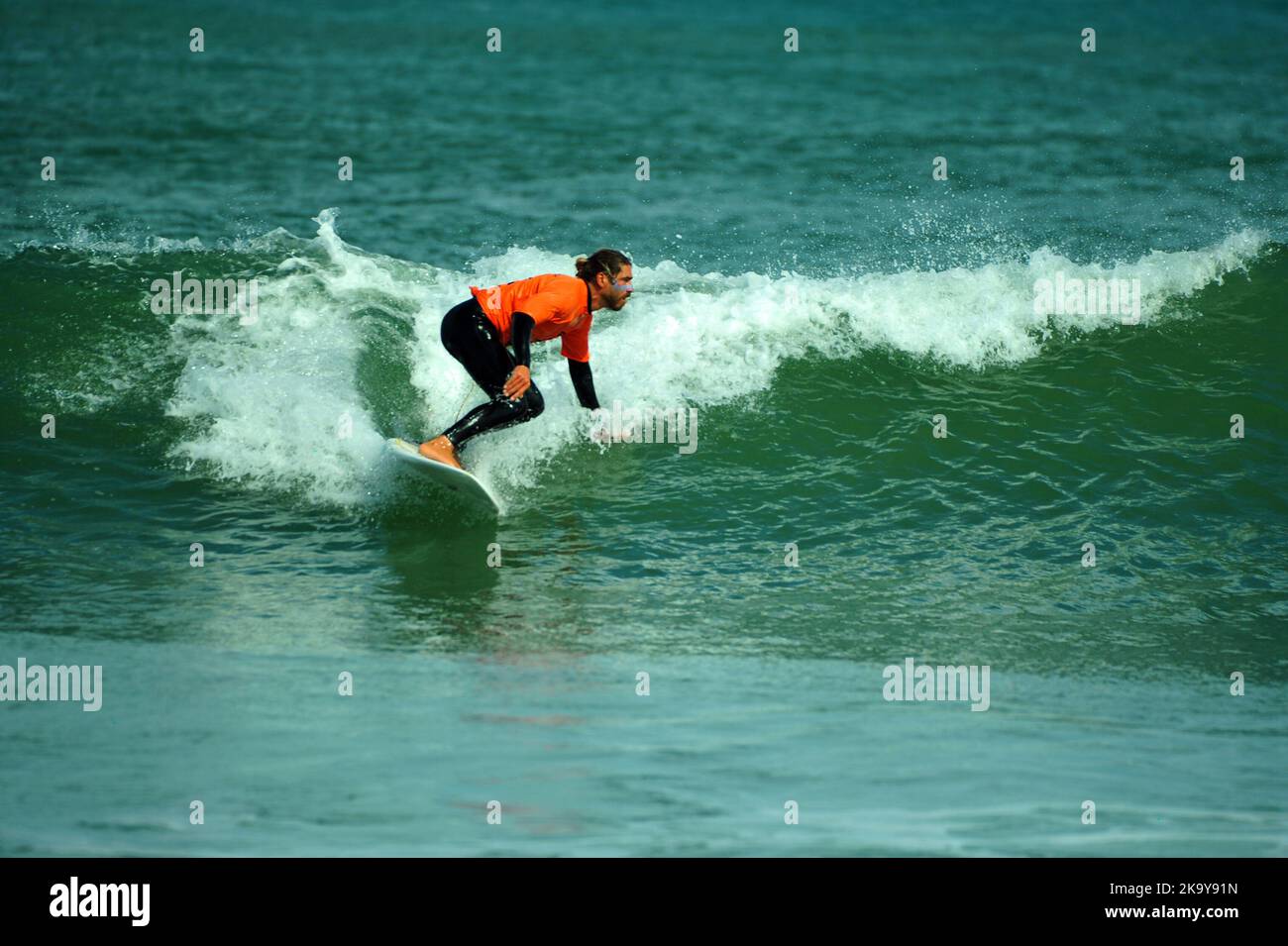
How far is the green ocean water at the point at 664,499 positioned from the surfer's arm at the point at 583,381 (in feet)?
2.16

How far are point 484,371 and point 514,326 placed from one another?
1.54ft

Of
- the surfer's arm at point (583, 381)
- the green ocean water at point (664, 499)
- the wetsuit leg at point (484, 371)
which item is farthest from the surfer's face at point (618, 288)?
the green ocean water at point (664, 499)

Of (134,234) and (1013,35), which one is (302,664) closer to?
(134,234)

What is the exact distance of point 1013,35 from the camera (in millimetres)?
29625

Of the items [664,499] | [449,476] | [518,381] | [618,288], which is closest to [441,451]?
[449,476]

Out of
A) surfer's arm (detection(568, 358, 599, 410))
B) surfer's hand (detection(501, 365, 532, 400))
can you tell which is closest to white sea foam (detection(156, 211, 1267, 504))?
surfer's arm (detection(568, 358, 599, 410))

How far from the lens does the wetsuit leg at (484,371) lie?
325 inches

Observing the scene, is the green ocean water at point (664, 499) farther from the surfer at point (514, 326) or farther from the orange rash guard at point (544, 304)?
the orange rash guard at point (544, 304)

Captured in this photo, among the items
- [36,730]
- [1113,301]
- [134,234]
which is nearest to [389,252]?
[134,234]

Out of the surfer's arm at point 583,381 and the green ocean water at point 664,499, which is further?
the surfer's arm at point 583,381

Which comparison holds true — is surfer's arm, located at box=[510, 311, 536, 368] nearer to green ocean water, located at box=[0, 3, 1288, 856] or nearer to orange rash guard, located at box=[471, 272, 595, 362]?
orange rash guard, located at box=[471, 272, 595, 362]

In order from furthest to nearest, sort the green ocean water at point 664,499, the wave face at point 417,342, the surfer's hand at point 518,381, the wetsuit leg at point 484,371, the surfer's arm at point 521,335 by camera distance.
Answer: the wave face at point 417,342 → the wetsuit leg at point 484,371 → the surfer's arm at point 521,335 → the surfer's hand at point 518,381 → the green ocean water at point 664,499

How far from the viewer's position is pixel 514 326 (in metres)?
7.97

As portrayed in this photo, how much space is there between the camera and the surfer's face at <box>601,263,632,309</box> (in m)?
7.90
